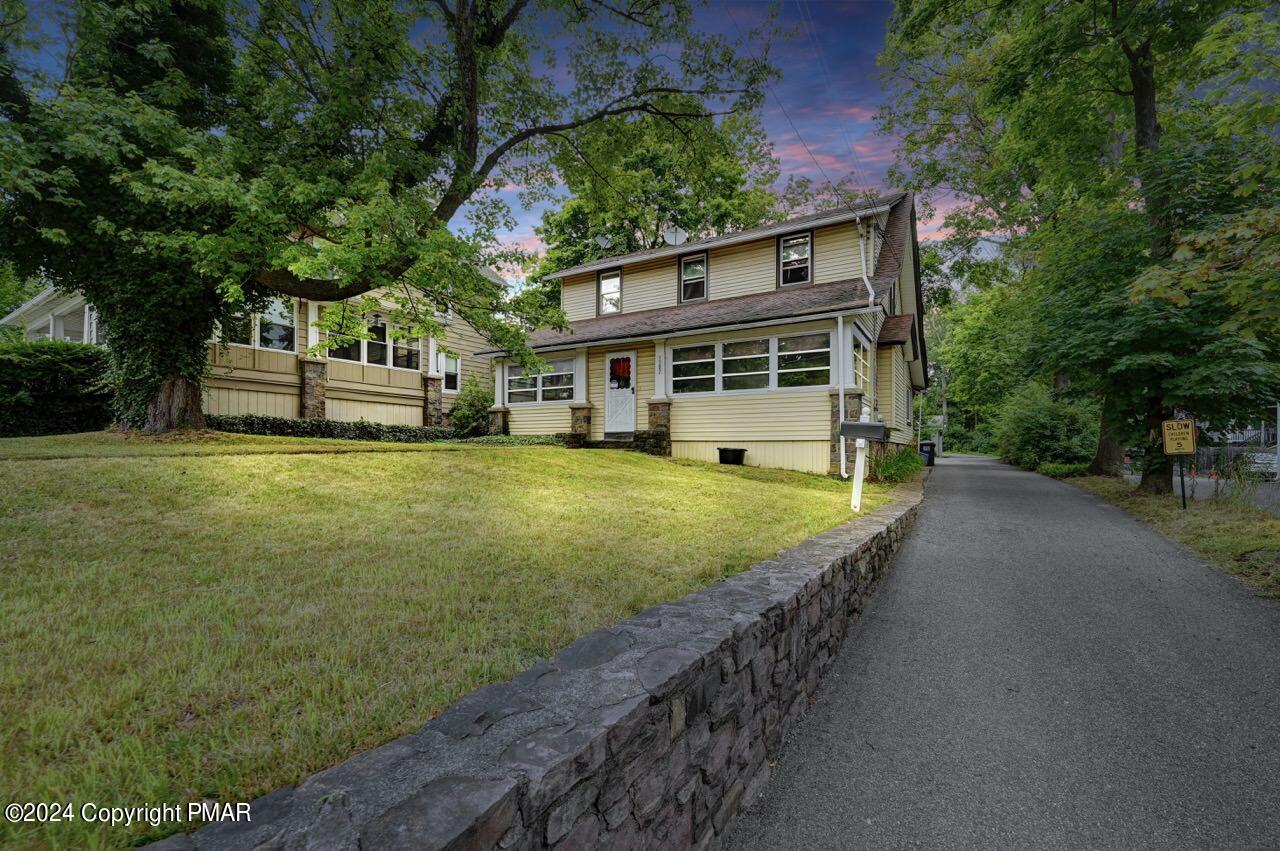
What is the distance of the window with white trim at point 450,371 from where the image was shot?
62.5 ft

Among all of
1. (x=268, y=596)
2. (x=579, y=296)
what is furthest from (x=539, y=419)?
(x=268, y=596)

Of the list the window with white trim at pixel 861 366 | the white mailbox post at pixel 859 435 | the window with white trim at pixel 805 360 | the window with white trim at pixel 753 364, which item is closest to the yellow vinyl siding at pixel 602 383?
the window with white trim at pixel 753 364

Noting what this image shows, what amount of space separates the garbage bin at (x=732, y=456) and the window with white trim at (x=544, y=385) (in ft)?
17.3

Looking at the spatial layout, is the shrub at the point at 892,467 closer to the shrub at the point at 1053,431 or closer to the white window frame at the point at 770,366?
the white window frame at the point at 770,366

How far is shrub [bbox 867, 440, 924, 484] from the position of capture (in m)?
12.2

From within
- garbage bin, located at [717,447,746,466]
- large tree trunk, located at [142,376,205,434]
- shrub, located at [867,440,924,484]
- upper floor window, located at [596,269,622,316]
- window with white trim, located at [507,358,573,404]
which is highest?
upper floor window, located at [596,269,622,316]

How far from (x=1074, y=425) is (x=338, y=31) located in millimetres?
24691

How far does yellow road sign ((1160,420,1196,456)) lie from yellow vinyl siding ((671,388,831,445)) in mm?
5565

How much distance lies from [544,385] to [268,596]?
1392 cm

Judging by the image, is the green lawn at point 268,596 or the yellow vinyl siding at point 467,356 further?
the yellow vinyl siding at point 467,356

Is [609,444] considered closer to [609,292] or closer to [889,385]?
[609,292]

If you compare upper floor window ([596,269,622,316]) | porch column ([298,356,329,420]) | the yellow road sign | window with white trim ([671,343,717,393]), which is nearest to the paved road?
the yellow road sign

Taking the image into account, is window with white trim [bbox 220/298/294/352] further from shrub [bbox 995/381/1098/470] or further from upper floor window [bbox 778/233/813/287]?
shrub [bbox 995/381/1098/470]

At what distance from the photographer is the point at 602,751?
5.26ft
